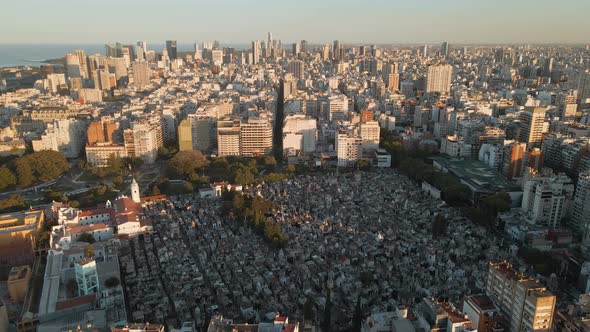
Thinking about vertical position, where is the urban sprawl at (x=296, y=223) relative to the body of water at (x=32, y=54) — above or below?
below

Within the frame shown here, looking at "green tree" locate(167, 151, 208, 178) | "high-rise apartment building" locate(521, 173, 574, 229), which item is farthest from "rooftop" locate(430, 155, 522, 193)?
"green tree" locate(167, 151, 208, 178)

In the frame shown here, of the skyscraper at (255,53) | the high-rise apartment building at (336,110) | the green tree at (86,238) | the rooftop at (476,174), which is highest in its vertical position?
the skyscraper at (255,53)

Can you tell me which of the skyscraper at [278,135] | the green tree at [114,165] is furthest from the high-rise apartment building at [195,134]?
the skyscraper at [278,135]

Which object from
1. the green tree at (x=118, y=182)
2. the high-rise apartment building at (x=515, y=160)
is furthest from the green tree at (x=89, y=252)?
the high-rise apartment building at (x=515, y=160)

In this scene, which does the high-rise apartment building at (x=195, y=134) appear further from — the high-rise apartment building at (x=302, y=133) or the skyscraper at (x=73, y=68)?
the skyscraper at (x=73, y=68)

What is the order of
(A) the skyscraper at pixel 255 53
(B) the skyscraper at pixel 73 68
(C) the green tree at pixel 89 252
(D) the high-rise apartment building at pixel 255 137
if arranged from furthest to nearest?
(A) the skyscraper at pixel 255 53 → (B) the skyscraper at pixel 73 68 → (D) the high-rise apartment building at pixel 255 137 → (C) the green tree at pixel 89 252

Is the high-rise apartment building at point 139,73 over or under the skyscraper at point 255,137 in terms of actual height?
over

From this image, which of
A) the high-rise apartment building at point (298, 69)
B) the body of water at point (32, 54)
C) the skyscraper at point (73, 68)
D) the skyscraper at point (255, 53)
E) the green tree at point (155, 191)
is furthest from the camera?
the body of water at point (32, 54)

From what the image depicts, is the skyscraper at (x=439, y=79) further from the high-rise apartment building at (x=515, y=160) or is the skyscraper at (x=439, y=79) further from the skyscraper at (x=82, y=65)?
the skyscraper at (x=82, y=65)

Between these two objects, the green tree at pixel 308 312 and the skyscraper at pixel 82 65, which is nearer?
the green tree at pixel 308 312

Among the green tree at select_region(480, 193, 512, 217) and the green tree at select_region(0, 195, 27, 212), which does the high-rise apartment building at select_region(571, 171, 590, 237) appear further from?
the green tree at select_region(0, 195, 27, 212)
